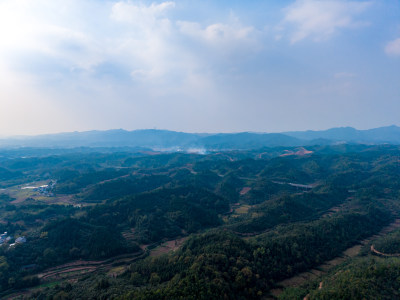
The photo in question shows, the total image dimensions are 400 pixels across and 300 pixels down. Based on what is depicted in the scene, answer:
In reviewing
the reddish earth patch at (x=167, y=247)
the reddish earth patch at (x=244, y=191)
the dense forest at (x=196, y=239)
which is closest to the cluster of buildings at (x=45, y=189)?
the dense forest at (x=196, y=239)

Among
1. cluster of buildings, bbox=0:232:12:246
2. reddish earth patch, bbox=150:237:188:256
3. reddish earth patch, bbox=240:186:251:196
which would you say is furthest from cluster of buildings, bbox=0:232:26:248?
reddish earth patch, bbox=240:186:251:196

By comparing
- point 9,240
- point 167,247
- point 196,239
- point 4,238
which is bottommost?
point 167,247

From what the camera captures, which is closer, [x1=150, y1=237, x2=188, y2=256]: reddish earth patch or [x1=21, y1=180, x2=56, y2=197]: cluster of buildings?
[x1=150, y1=237, x2=188, y2=256]: reddish earth patch

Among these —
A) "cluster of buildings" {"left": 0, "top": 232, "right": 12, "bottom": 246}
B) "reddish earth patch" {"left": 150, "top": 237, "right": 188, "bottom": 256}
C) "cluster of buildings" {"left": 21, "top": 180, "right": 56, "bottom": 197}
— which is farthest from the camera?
"cluster of buildings" {"left": 21, "top": 180, "right": 56, "bottom": 197}

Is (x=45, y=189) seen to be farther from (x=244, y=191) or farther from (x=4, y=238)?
(x=244, y=191)

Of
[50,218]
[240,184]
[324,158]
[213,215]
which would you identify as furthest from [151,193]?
[324,158]

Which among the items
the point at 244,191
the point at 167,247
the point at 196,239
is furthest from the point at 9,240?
the point at 244,191

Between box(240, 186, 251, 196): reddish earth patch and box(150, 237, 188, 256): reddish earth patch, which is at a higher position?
box(240, 186, 251, 196): reddish earth patch

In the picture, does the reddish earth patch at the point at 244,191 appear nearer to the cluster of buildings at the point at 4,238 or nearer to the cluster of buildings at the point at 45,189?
the cluster of buildings at the point at 4,238

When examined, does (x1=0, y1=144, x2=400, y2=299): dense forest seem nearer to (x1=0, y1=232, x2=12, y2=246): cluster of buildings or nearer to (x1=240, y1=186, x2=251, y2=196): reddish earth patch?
(x1=0, y1=232, x2=12, y2=246): cluster of buildings
